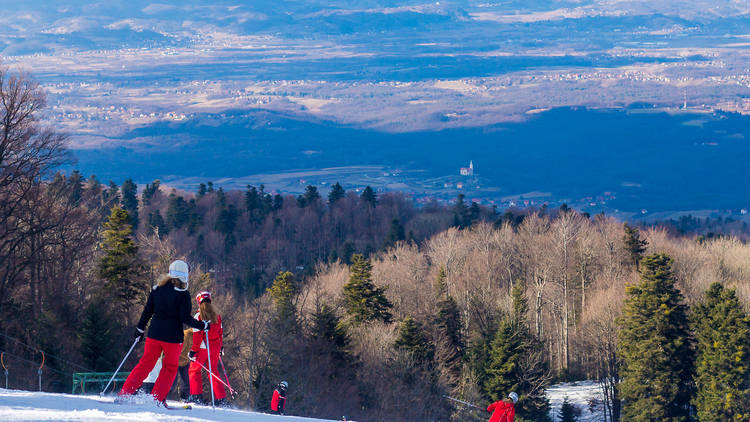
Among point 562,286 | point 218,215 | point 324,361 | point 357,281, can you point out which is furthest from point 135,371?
point 218,215

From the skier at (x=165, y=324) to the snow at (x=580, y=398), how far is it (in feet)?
104

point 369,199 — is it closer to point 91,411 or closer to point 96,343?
point 96,343

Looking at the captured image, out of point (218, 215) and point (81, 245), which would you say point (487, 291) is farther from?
point (218, 215)

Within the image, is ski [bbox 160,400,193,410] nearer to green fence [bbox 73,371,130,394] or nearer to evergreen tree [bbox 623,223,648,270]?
green fence [bbox 73,371,130,394]

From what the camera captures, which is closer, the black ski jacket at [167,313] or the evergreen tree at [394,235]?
the black ski jacket at [167,313]

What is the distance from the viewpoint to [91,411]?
536 inches

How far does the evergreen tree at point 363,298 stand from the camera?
145ft

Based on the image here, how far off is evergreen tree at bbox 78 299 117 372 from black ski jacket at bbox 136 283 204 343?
16.2 metres

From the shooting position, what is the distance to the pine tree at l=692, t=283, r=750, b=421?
122 ft

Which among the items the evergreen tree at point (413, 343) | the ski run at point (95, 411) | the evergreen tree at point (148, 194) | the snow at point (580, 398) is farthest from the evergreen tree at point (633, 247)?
the evergreen tree at point (148, 194)

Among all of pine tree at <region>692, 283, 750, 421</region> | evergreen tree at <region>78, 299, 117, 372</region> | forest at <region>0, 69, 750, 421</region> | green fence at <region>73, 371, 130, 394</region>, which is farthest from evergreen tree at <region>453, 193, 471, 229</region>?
green fence at <region>73, 371, 130, 394</region>

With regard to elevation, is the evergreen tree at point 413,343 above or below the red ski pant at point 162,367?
below

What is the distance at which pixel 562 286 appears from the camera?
62.2m

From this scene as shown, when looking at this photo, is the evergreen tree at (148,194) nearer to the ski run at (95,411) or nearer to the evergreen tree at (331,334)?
the evergreen tree at (331,334)
